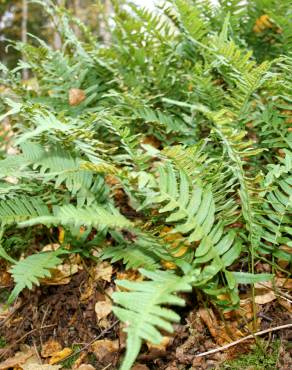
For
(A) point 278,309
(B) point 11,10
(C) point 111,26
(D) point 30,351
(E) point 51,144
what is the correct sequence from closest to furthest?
1. (A) point 278,309
2. (D) point 30,351
3. (E) point 51,144
4. (C) point 111,26
5. (B) point 11,10

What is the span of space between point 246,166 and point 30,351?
1.26 m

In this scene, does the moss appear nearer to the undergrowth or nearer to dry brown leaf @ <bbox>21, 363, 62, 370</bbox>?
the undergrowth

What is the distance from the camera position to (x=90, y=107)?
7.65ft

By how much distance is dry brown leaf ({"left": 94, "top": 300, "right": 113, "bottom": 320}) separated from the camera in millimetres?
1731

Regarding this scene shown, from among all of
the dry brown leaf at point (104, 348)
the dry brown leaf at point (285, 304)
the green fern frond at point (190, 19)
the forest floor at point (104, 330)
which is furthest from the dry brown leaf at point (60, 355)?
the green fern frond at point (190, 19)

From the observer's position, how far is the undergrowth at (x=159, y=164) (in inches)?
52.6

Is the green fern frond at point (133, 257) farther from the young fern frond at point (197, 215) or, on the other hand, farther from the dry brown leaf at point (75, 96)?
the dry brown leaf at point (75, 96)

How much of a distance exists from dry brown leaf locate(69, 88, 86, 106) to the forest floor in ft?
2.87

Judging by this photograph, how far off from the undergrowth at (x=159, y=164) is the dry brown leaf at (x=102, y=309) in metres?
0.15

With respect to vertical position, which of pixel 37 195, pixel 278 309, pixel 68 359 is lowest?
pixel 68 359

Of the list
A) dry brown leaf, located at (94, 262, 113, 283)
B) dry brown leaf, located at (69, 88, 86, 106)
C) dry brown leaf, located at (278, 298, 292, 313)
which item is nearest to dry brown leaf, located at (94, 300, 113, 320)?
dry brown leaf, located at (94, 262, 113, 283)

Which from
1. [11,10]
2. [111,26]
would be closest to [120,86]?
[111,26]

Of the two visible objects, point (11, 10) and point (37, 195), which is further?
point (11, 10)

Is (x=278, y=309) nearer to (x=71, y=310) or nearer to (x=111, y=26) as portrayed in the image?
(x=71, y=310)
